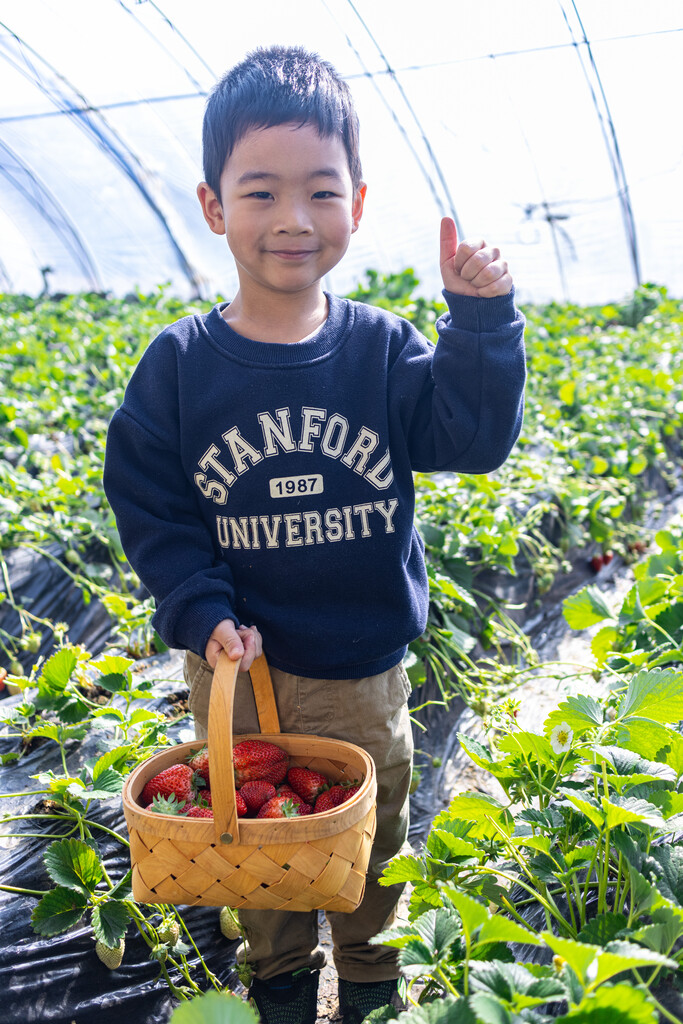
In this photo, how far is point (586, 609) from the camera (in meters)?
1.82

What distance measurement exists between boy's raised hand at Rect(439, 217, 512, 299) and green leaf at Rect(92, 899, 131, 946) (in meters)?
1.21

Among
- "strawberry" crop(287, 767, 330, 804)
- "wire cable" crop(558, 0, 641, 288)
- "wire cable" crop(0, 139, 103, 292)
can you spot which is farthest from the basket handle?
"wire cable" crop(0, 139, 103, 292)

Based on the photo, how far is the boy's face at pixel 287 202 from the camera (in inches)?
49.6

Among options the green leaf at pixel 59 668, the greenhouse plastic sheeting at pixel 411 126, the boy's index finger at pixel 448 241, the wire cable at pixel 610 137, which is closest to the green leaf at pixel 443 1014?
the boy's index finger at pixel 448 241

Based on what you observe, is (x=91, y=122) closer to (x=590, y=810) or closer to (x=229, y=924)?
(x=229, y=924)

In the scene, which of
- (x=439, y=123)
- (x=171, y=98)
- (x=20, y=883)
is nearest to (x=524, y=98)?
(x=439, y=123)

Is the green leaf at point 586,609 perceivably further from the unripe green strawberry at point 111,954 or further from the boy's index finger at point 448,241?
the unripe green strawberry at point 111,954

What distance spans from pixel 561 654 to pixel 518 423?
6.03ft

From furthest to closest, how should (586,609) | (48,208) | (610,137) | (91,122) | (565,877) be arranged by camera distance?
1. (48,208)
2. (91,122)
3. (610,137)
4. (586,609)
5. (565,877)

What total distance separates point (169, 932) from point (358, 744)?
49 centimetres

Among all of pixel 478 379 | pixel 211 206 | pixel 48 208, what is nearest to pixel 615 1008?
pixel 478 379

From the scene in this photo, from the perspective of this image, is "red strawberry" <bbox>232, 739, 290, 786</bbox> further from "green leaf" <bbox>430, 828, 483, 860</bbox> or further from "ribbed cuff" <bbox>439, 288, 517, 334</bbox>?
"ribbed cuff" <bbox>439, 288, 517, 334</bbox>

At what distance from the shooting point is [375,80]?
7.29m

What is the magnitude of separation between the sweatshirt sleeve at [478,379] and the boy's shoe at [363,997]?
0.97 m
